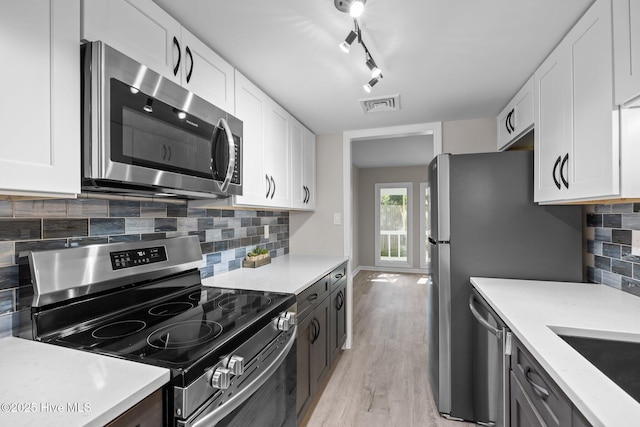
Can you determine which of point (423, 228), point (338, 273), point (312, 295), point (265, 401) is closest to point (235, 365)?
point (265, 401)

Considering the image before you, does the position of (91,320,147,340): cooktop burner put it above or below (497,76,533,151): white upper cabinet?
below

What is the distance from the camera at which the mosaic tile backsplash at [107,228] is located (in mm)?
1002

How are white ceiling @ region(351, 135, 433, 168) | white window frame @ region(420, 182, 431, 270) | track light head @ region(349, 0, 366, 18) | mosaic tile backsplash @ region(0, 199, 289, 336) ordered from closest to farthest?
1. mosaic tile backsplash @ region(0, 199, 289, 336)
2. track light head @ region(349, 0, 366, 18)
3. white ceiling @ region(351, 135, 433, 168)
4. white window frame @ region(420, 182, 431, 270)

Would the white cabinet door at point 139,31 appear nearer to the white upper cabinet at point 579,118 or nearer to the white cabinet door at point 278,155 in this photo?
the white cabinet door at point 278,155

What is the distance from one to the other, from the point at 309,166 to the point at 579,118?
2.05 meters

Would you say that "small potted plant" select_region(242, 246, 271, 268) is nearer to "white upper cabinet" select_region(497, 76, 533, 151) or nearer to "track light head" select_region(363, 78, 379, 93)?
"track light head" select_region(363, 78, 379, 93)

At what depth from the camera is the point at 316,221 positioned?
3160mm

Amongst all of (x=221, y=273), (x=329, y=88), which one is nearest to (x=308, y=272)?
(x=221, y=273)

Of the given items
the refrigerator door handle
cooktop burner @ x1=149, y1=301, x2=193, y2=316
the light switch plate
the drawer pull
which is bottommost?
the drawer pull

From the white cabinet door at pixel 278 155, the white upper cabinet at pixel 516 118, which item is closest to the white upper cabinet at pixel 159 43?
the white cabinet door at pixel 278 155

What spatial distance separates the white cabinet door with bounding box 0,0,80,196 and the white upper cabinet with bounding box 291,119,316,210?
1.71 meters

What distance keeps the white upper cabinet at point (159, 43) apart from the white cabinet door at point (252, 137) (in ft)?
0.49

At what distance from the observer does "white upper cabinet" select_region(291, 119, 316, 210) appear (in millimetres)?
2609

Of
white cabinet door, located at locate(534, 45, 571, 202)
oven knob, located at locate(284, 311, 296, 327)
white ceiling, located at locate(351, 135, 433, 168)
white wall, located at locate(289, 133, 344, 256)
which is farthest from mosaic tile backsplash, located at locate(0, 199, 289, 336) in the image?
white ceiling, located at locate(351, 135, 433, 168)
